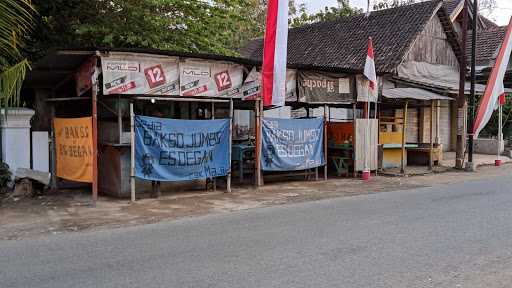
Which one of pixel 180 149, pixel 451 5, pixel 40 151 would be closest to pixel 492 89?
pixel 451 5

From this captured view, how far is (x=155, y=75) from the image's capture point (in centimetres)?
1091

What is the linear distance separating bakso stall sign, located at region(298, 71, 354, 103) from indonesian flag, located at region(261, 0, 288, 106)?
73.3 inches

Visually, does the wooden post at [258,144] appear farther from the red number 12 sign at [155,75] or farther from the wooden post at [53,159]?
the wooden post at [53,159]

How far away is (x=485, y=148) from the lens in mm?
23594

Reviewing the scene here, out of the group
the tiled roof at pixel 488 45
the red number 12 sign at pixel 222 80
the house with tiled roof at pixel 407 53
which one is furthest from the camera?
the tiled roof at pixel 488 45

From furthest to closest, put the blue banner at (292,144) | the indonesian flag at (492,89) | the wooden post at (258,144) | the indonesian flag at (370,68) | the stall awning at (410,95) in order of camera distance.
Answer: the indonesian flag at (492,89) < the stall awning at (410,95) < the indonesian flag at (370,68) < the blue banner at (292,144) < the wooden post at (258,144)

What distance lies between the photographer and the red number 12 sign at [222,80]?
39.3 ft

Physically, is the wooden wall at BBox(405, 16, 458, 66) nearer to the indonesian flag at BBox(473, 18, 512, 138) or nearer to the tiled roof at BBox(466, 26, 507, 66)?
the tiled roof at BBox(466, 26, 507, 66)

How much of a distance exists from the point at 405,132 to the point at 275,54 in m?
8.78

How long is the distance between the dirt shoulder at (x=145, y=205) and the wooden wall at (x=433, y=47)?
9.10 metres

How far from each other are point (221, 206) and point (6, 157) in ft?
17.1

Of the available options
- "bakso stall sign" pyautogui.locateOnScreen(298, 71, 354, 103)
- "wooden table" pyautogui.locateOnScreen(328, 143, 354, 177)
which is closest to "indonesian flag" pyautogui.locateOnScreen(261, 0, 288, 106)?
"bakso stall sign" pyautogui.locateOnScreen(298, 71, 354, 103)

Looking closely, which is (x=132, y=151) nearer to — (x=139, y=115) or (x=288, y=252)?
(x=139, y=115)

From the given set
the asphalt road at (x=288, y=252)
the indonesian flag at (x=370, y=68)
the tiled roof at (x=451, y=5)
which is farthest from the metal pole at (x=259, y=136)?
the tiled roof at (x=451, y=5)
